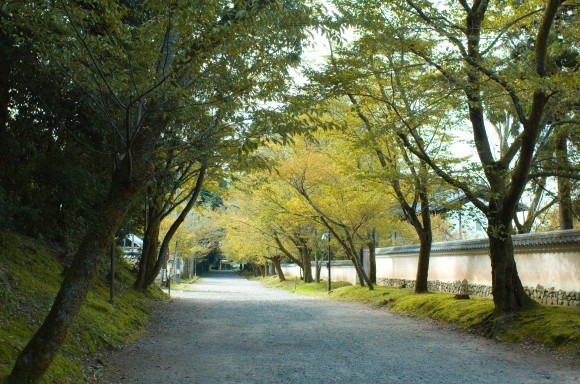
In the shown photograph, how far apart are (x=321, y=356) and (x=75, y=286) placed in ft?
15.2

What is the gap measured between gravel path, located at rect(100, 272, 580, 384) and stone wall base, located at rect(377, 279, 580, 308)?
102 inches

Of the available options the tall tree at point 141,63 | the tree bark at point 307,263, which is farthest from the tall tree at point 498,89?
the tree bark at point 307,263

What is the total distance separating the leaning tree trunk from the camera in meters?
4.63

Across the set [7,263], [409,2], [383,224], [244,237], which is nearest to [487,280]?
[383,224]

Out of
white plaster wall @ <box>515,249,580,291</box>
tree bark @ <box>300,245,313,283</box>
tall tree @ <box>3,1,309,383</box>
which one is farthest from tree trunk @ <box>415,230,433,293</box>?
tree bark @ <box>300,245,313,283</box>

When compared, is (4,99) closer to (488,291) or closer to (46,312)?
(46,312)

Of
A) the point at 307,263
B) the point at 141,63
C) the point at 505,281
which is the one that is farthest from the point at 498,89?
the point at 307,263

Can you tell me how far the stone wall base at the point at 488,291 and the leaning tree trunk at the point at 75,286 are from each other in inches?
385

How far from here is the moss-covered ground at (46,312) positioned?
5.88 m

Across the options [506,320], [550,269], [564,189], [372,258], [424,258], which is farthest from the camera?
[372,258]

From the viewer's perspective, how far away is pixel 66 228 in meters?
11.8

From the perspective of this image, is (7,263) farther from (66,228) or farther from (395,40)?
(395,40)

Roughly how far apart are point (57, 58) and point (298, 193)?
16278mm

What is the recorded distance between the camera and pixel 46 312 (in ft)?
25.2
